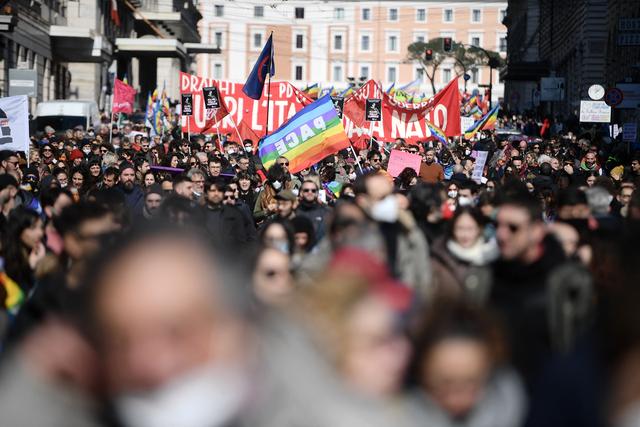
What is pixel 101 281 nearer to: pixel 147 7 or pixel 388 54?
pixel 147 7

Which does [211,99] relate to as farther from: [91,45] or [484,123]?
[91,45]

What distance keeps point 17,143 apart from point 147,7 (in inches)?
2389

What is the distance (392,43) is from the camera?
118188 mm

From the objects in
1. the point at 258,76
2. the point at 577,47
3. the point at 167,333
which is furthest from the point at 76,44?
the point at 167,333

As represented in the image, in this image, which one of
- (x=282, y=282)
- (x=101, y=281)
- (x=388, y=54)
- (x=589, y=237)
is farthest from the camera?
(x=388, y=54)

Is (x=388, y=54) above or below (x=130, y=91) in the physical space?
above

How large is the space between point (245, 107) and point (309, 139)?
9736 mm

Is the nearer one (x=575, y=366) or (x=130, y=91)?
(x=575, y=366)

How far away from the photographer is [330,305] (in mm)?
2857

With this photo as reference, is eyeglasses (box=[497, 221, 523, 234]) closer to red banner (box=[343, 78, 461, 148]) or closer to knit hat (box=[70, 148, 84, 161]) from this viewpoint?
knit hat (box=[70, 148, 84, 161])

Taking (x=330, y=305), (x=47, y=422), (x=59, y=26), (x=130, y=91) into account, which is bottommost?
(x=47, y=422)

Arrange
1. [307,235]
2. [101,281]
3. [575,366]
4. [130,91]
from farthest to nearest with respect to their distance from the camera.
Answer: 1. [130,91]
2. [307,235]
3. [575,366]
4. [101,281]

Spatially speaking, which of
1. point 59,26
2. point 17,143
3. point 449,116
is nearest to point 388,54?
point 59,26

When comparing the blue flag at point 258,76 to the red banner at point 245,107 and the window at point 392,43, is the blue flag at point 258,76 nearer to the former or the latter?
the red banner at point 245,107
